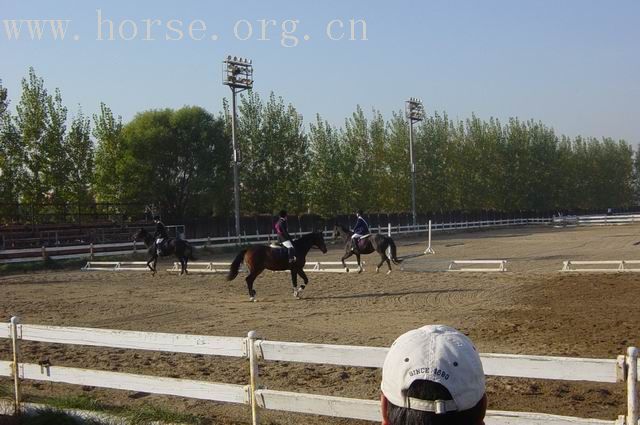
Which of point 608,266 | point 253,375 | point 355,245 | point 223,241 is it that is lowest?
point 608,266

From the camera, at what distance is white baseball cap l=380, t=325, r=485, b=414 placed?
6.75ft

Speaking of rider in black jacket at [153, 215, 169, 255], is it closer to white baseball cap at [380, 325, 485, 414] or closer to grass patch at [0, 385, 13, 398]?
grass patch at [0, 385, 13, 398]

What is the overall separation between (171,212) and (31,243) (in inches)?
620

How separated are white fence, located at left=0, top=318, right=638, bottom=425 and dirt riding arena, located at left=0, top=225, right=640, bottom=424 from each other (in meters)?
0.66

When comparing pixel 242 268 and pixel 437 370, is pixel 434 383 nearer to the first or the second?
pixel 437 370

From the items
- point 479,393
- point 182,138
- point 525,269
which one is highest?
point 182,138

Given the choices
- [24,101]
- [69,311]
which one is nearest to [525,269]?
[69,311]

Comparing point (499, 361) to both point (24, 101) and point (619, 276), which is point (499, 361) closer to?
point (619, 276)

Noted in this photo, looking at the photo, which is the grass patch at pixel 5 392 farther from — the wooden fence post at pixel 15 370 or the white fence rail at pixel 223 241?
the white fence rail at pixel 223 241

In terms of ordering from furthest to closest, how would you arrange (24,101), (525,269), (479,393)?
1. (24,101)
2. (525,269)
3. (479,393)

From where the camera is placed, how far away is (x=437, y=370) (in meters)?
2.06

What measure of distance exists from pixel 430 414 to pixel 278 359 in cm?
385

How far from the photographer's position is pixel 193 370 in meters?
8.79

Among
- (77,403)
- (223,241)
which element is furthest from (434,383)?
(223,241)
